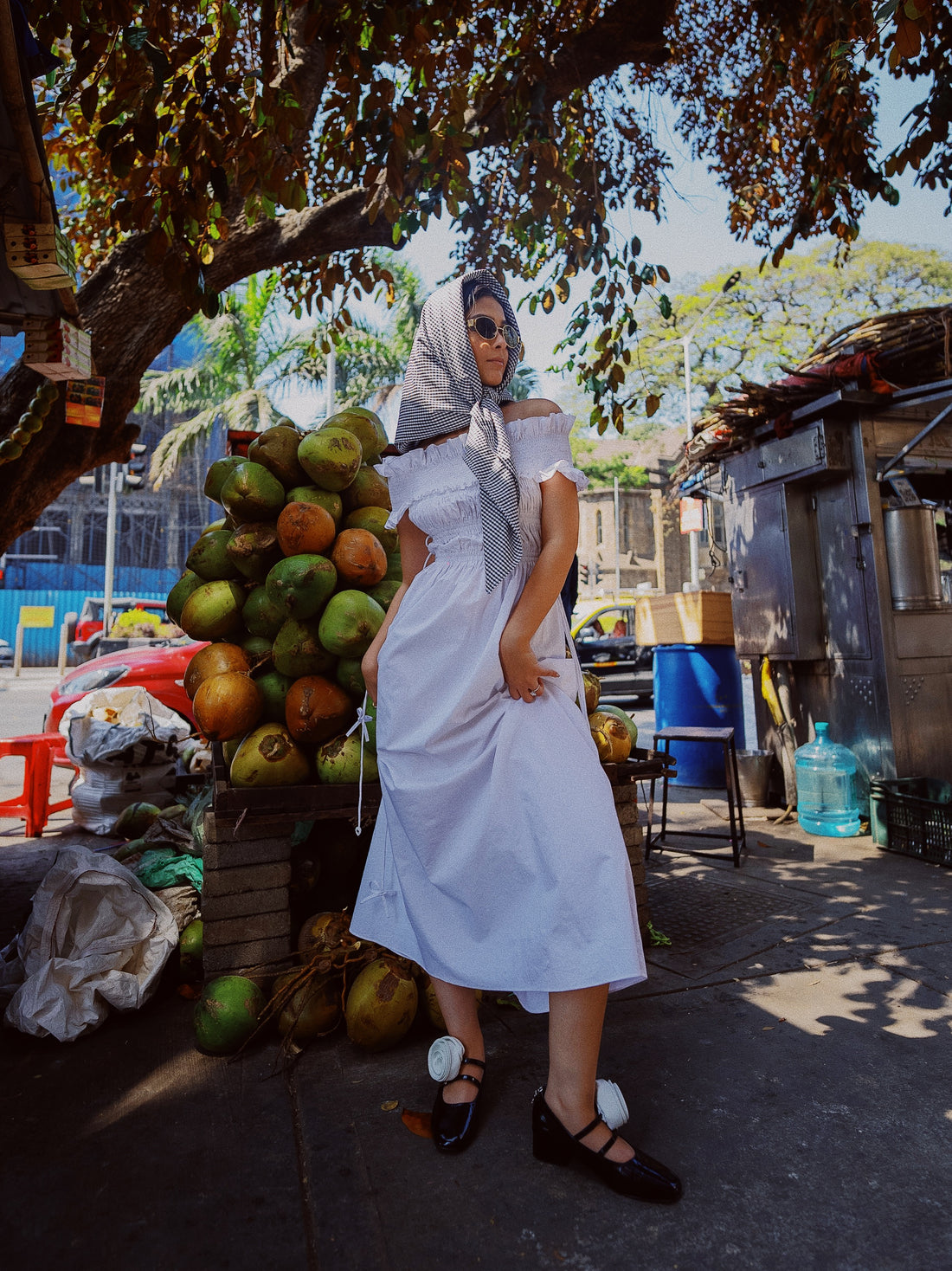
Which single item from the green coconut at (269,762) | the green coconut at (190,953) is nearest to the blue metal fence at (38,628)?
the green coconut at (190,953)

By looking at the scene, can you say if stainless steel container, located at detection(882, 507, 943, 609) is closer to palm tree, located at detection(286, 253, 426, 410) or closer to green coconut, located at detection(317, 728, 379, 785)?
green coconut, located at detection(317, 728, 379, 785)

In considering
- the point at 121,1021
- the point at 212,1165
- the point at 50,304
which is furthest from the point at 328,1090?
the point at 50,304

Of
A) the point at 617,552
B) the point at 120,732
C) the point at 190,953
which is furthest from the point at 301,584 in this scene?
the point at 617,552

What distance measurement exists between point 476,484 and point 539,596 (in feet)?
1.14

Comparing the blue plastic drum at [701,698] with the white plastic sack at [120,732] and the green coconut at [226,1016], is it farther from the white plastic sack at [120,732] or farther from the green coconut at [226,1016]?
the green coconut at [226,1016]

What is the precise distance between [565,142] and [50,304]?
3.95 metres

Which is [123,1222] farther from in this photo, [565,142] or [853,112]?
[565,142]

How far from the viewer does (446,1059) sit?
204 centimetres

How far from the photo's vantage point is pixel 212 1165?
190cm

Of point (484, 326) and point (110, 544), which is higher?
point (110, 544)

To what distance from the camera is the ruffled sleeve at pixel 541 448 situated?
2029 millimetres

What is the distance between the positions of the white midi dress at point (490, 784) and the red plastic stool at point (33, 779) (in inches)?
166

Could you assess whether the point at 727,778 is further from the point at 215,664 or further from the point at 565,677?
the point at 215,664

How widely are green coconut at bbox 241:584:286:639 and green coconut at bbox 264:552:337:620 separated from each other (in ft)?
0.27
